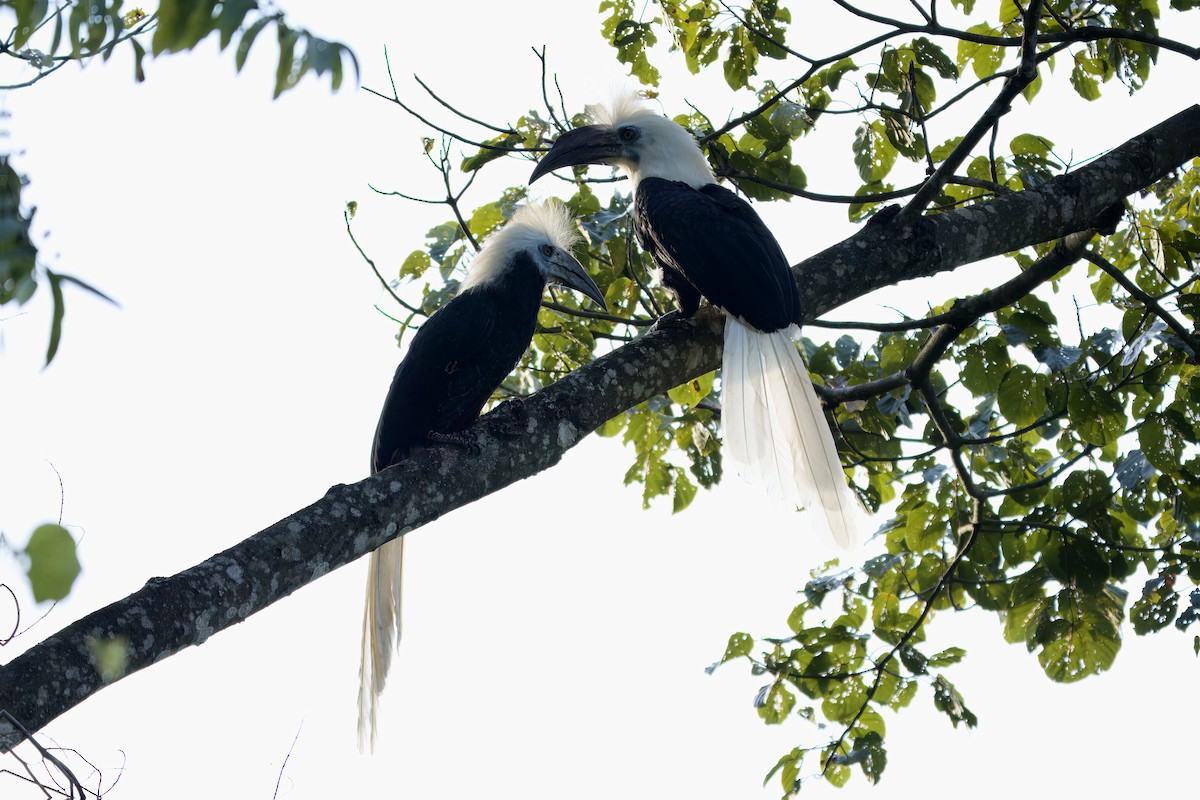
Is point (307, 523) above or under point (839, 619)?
under

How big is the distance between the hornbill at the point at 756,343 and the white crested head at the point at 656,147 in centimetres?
32

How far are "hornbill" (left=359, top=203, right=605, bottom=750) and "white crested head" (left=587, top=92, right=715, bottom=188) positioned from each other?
0.68 metres

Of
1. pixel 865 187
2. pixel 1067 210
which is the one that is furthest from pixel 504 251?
pixel 1067 210

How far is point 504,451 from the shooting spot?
9.47 feet

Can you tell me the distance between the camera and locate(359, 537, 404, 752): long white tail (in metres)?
3.71

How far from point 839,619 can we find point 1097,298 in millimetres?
1607

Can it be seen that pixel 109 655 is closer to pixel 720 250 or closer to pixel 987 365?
pixel 720 250

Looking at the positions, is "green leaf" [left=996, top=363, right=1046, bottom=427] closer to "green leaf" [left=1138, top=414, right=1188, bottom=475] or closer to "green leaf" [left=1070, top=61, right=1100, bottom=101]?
"green leaf" [left=1138, top=414, right=1188, bottom=475]

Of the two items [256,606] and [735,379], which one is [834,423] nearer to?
[735,379]

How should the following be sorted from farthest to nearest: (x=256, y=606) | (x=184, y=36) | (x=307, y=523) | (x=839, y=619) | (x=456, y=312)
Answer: (x=839, y=619), (x=456, y=312), (x=307, y=523), (x=256, y=606), (x=184, y=36)

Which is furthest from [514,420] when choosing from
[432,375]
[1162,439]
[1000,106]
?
[1162,439]

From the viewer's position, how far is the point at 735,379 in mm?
3711

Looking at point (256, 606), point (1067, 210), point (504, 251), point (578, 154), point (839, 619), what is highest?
point (578, 154)

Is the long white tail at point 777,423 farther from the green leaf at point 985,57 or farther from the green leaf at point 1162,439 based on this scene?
the green leaf at point 985,57
